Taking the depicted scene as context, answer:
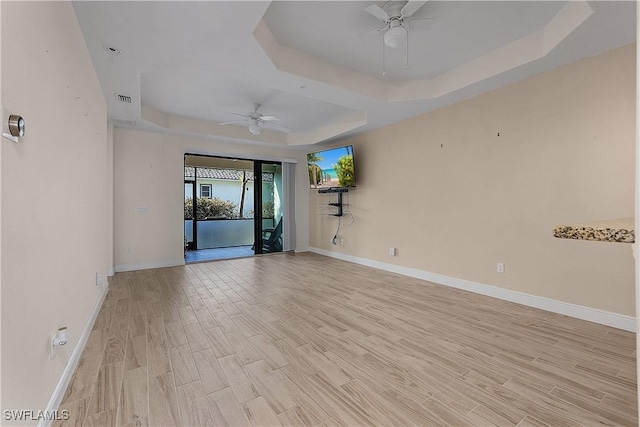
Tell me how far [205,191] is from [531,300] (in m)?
8.01

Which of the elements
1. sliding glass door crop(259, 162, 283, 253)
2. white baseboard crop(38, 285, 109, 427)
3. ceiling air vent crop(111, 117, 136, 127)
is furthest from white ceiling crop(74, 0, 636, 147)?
sliding glass door crop(259, 162, 283, 253)

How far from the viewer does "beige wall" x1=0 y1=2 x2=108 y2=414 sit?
3.55 ft

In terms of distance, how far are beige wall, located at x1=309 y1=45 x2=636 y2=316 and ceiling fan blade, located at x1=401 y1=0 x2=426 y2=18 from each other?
1.95 meters

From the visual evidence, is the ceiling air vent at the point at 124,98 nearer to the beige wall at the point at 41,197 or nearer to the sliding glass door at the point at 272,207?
the beige wall at the point at 41,197

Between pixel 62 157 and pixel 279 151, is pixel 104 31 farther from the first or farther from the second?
pixel 279 151

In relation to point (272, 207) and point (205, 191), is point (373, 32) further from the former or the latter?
point (205, 191)

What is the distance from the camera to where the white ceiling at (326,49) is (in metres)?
2.15

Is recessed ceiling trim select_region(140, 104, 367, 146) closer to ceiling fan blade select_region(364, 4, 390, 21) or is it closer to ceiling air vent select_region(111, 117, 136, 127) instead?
ceiling air vent select_region(111, 117, 136, 127)

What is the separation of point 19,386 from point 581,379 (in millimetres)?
3072

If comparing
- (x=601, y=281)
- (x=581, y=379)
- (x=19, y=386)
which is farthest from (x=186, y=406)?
(x=601, y=281)

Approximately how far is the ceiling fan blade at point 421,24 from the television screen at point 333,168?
2767 millimetres

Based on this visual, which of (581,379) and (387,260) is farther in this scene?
(387,260)

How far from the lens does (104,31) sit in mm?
2209

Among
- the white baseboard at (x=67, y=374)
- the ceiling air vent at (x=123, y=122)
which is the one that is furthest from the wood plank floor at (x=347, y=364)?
the ceiling air vent at (x=123, y=122)
